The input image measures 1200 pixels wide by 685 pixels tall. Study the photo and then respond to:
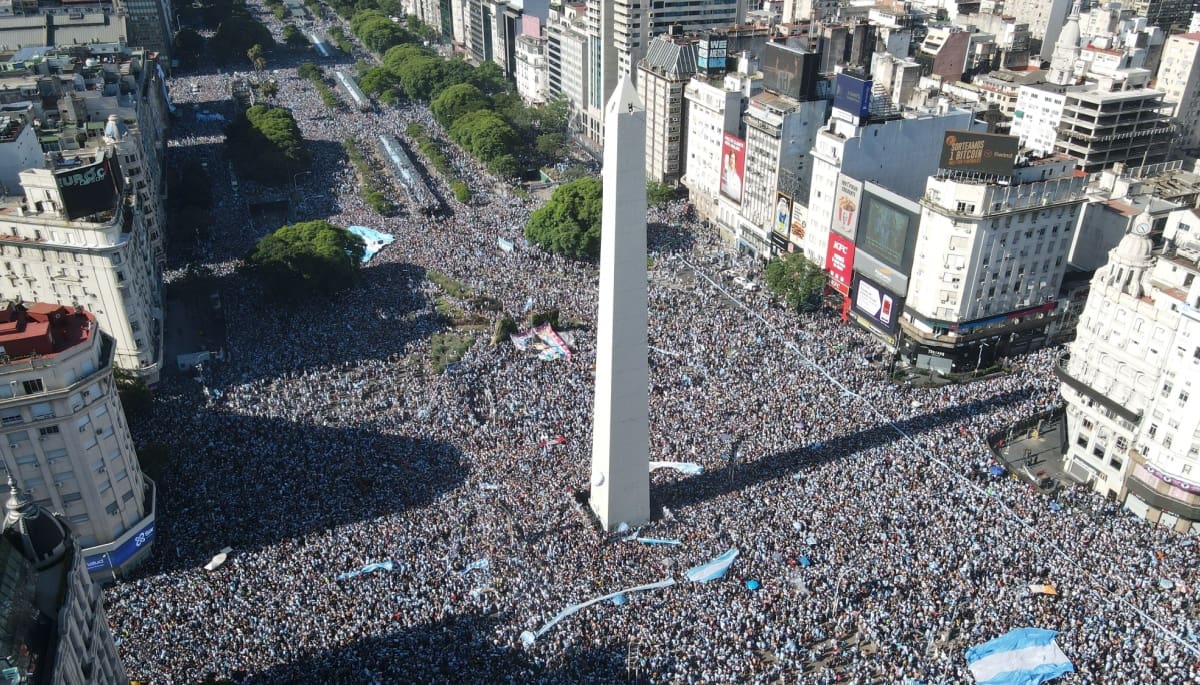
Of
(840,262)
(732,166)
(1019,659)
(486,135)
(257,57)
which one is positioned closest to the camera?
(1019,659)

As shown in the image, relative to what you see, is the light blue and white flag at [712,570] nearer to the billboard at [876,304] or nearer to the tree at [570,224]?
Result: the billboard at [876,304]

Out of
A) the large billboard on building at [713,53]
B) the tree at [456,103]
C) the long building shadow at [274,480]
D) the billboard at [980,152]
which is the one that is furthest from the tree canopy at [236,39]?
the billboard at [980,152]

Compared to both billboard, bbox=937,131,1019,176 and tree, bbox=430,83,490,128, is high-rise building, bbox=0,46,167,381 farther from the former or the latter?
billboard, bbox=937,131,1019,176

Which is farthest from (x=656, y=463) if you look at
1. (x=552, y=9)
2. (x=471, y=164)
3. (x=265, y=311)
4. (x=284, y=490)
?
(x=552, y=9)

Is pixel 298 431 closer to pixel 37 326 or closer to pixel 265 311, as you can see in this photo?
pixel 37 326

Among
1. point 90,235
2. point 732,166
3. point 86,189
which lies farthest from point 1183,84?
point 90,235

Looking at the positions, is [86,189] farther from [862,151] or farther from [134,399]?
[862,151]
